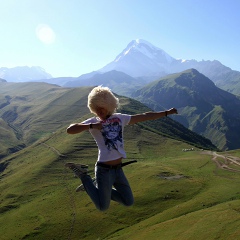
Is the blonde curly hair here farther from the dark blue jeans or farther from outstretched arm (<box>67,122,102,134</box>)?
the dark blue jeans

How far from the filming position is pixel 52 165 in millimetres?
150750

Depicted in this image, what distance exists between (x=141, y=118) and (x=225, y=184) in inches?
3822

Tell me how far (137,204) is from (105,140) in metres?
88.3

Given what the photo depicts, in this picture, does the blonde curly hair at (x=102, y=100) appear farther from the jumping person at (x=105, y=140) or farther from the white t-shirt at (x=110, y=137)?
the white t-shirt at (x=110, y=137)

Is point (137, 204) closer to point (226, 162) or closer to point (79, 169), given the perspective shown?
point (226, 162)

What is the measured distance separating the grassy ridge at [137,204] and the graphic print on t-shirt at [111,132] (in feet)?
176

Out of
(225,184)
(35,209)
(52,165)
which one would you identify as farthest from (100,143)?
(52,165)

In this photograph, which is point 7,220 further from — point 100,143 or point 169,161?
point 100,143

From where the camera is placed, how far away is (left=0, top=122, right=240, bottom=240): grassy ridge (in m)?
70.6

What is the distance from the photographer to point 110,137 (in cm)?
1103

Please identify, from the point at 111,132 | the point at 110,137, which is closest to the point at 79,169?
the point at 110,137

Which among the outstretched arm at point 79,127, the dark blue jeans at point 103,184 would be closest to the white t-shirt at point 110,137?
the outstretched arm at point 79,127

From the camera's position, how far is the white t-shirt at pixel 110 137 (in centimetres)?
1102

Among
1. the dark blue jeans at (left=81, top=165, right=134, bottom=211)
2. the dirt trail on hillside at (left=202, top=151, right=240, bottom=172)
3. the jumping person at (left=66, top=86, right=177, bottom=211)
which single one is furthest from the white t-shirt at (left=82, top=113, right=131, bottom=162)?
the dirt trail on hillside at (left=202, top=151, right=240, bottom=172)
